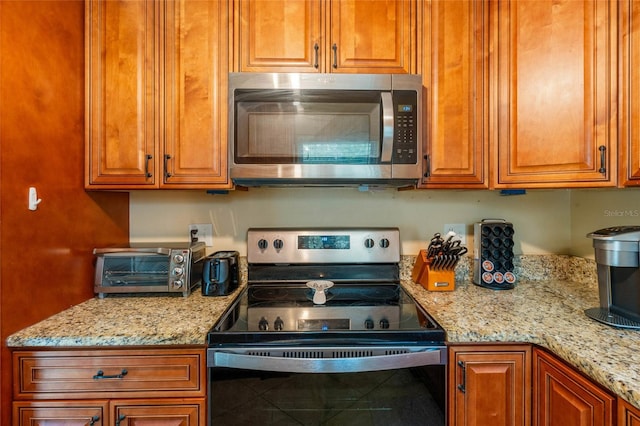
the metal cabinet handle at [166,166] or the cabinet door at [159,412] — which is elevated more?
the metal cabinet handle at [166,166]

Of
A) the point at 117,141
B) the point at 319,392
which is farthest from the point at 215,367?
the point at 117,141

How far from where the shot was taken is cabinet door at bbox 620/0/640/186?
1.03m

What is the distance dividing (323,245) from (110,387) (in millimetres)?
995

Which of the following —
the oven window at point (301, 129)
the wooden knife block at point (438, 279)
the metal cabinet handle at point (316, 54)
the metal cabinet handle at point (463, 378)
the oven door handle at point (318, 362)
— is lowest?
the metal cabinet handle at point (463, 378)

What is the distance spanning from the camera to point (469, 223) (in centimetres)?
167

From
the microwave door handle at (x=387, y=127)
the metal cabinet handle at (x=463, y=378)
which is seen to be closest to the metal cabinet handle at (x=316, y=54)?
the microwave door handle at (x=387, y=127)

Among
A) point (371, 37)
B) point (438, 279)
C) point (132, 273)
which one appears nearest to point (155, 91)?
point (132, 273)

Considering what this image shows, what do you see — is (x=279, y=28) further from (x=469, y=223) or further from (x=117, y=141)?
(x=469, y=223)

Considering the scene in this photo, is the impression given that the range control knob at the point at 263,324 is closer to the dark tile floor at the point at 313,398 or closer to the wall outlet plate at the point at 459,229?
the dark tile floor at the point at 313,398

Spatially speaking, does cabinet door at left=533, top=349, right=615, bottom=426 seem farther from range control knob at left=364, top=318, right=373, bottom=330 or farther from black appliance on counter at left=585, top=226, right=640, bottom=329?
range control knob at left=364, top=318, right=373, bottom=330

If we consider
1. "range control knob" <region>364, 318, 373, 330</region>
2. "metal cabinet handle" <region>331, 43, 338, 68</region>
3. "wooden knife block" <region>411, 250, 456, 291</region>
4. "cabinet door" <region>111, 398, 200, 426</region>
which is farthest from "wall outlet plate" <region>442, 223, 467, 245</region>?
"cabinet door" <region>111, 398, 200, 426</region>

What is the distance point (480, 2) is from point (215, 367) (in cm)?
178

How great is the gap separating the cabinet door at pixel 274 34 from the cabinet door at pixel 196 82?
0.25 feet

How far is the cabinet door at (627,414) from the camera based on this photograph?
704 mm
